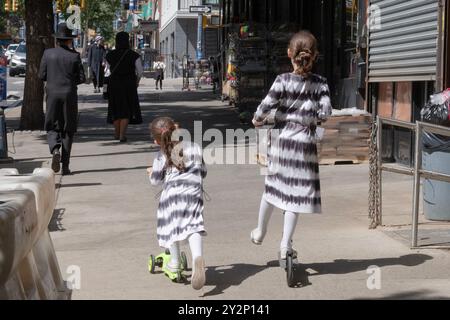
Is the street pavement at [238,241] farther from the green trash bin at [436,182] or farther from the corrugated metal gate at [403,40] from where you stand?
the corrugated metal gate at [403,40]

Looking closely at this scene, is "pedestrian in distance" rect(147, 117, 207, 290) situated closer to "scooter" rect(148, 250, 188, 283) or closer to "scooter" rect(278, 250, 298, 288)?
"scooter" rect(148, 250, 188, 283)

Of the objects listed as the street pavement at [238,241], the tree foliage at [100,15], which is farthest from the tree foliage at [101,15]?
the street pavement at [238,241]

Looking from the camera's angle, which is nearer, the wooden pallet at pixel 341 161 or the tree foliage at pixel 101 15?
the wooden pallet at pixel 341 161

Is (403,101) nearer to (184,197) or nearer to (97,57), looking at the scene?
(184,197)

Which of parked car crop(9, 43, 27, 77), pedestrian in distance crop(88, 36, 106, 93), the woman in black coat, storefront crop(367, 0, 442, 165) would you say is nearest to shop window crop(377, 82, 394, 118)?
storefront crop(367, 0, 442, 165)

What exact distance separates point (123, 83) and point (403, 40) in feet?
17.5

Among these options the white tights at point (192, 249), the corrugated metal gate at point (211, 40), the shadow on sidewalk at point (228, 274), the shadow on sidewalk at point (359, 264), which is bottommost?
the shadow on sidewalk at point (228, 274)

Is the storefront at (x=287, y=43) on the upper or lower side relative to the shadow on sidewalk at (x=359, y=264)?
upper

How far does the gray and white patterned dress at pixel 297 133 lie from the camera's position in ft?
21.5

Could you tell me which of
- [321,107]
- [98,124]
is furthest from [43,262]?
[98,124]

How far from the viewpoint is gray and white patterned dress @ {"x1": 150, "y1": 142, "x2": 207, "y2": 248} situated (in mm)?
6324

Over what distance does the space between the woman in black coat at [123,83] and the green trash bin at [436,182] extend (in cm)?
824

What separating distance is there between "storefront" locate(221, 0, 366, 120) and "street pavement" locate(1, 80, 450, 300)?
174 inches
